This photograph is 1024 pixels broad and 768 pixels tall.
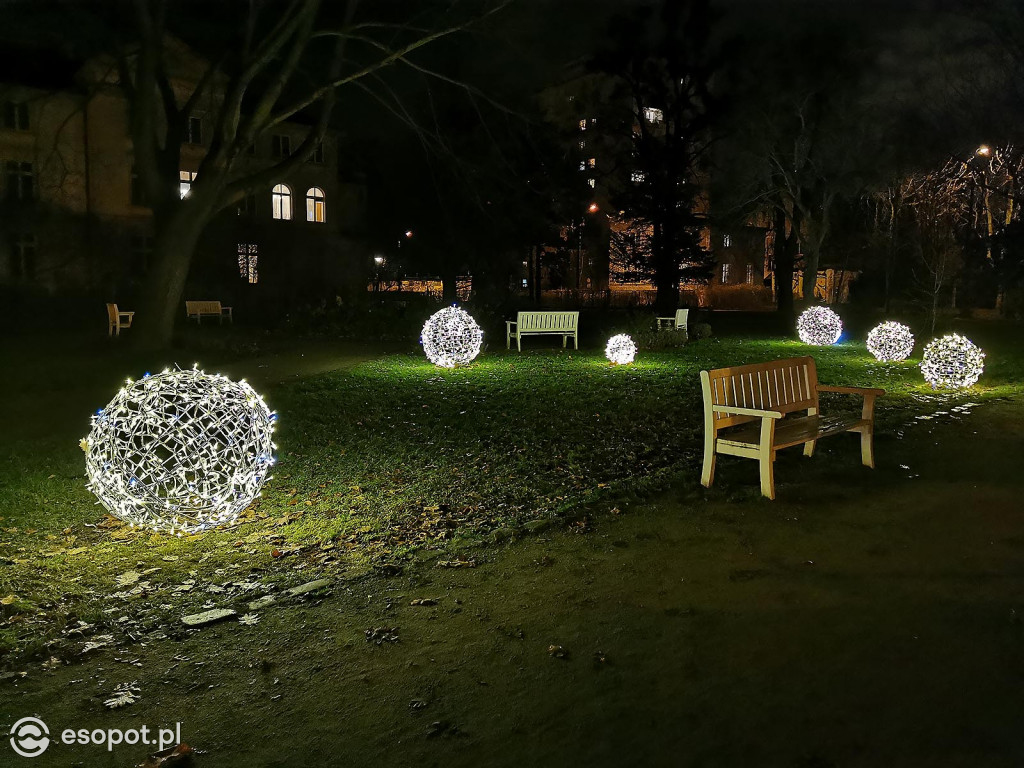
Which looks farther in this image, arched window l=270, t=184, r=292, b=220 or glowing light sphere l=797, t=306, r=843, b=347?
arched window l=270, t=184, r=292, b=220

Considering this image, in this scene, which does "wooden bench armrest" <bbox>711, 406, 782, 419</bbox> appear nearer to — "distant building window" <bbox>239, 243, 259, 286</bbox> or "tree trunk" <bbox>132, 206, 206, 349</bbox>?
"tree trunk" <bbox>132, 206, 206, 349</bbox>

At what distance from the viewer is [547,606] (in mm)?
4398

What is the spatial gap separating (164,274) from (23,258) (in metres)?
18.0

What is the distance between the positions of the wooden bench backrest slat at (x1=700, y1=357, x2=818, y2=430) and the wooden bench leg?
184 millimetres

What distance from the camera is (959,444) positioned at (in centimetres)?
834

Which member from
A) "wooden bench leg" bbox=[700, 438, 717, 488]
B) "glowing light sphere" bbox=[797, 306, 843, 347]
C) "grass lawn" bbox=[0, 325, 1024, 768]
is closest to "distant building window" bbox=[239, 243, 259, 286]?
"glowing light sphere" bbox=[797, 306, 843, 347]

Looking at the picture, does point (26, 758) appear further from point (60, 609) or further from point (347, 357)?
point (347, 357)

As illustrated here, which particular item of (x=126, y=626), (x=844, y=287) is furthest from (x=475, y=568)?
(x=844, y=287)

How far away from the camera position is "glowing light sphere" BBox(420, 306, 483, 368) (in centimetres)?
1559

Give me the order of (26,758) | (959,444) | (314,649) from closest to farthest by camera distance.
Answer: (26,758) → (314,649) → (959,444)

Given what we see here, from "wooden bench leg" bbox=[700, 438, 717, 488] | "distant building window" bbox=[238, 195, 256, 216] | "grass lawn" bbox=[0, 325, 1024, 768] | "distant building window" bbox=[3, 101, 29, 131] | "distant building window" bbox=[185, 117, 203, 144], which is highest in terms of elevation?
"distant building window" bbox=[185, 117, 203, 144]

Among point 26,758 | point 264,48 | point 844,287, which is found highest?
point 264,48

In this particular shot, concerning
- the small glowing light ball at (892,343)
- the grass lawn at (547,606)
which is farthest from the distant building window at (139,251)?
the small glowing light ball at (892,343)

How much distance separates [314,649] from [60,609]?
1.64m
